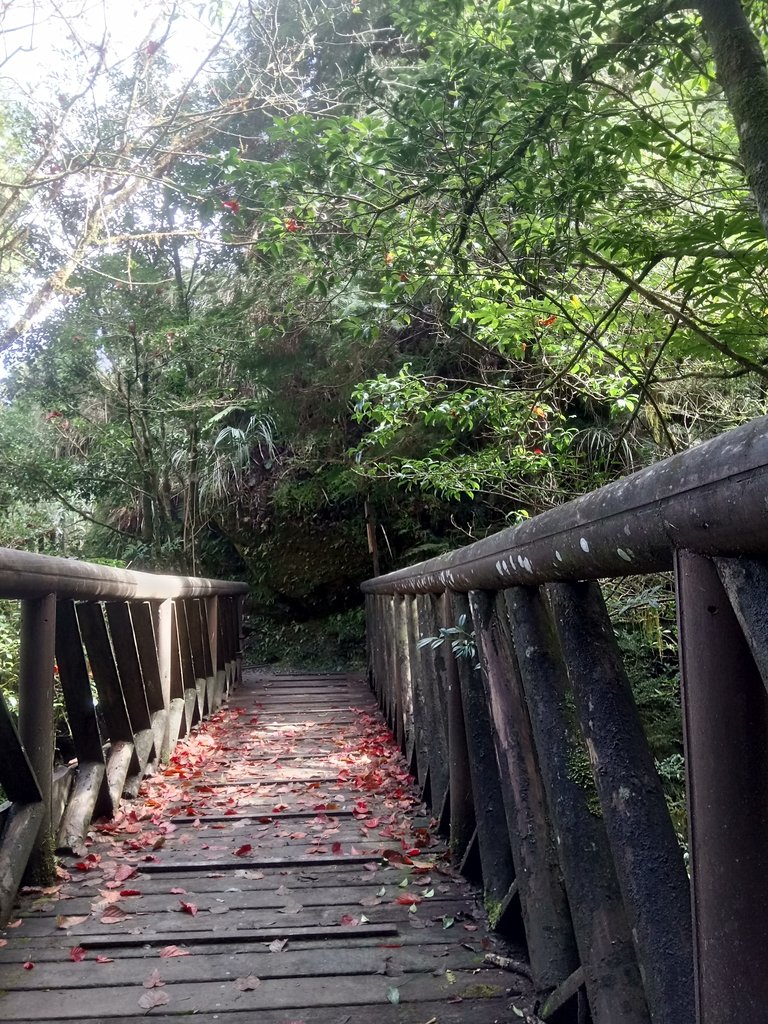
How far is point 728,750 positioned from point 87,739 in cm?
292

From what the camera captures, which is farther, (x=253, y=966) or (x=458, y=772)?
(x=458, y=772)

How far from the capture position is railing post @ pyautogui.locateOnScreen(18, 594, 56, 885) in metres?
2.64

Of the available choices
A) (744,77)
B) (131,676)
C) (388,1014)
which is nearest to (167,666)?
(131,676)

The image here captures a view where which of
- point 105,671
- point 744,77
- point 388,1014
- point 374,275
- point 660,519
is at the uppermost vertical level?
point 374,275

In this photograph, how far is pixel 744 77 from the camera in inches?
107

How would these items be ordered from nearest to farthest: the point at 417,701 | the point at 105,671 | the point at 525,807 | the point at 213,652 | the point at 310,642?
1. the point at 525,807
2. the point at 105,671
3. the point at 417,701
4. the point at 213,652
5. the point at 310,642

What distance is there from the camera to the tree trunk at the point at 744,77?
265 centimetres

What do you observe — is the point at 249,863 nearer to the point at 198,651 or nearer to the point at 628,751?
the point at 628,751

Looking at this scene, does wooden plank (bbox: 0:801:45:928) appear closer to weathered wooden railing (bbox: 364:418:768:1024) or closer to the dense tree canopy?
weathered wooden railing (bbox: 364:418:768:1024)

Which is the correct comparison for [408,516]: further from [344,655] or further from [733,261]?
[733,261]

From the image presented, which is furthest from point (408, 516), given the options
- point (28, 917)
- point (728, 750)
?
point (728, 750)

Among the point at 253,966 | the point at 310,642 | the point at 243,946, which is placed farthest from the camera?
the point at 310,642

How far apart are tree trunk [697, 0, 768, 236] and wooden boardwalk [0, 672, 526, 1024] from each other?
2.63 meters

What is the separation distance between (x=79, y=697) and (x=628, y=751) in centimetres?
243
